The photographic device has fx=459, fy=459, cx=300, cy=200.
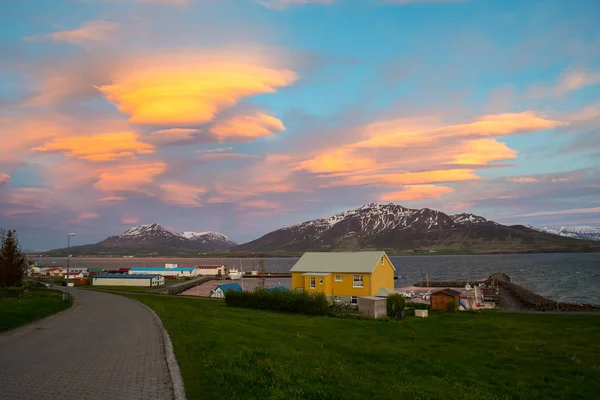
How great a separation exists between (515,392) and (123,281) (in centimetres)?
9144

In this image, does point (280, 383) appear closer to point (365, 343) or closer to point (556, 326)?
point (365, 343)

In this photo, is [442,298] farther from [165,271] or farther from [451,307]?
[165,271]

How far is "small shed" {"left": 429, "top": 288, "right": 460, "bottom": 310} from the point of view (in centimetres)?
5350

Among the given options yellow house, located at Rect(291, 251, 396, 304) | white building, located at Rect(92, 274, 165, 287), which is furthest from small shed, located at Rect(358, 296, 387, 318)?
white building, located at Rect(92, 274, 165, 287)

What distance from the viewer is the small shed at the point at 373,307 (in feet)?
141

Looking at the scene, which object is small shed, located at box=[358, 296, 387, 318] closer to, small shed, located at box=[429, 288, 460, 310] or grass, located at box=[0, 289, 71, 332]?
small shed, located at box=[429, 288, 460, 310]

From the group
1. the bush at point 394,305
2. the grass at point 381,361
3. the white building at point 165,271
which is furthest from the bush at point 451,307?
the white building at point 165,271

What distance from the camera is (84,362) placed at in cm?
1759

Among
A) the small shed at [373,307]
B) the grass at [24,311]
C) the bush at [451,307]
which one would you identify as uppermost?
the grass at [24,311]

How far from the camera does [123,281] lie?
95812 mm

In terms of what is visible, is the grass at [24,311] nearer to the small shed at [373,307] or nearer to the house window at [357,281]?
the small shed at [373,307]

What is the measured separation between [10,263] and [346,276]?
4127cm

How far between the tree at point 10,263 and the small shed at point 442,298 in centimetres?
5034

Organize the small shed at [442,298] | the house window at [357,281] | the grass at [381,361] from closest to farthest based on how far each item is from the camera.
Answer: the grass at [381,361]
the small shed at [442,298]
the house window at [357,281]
